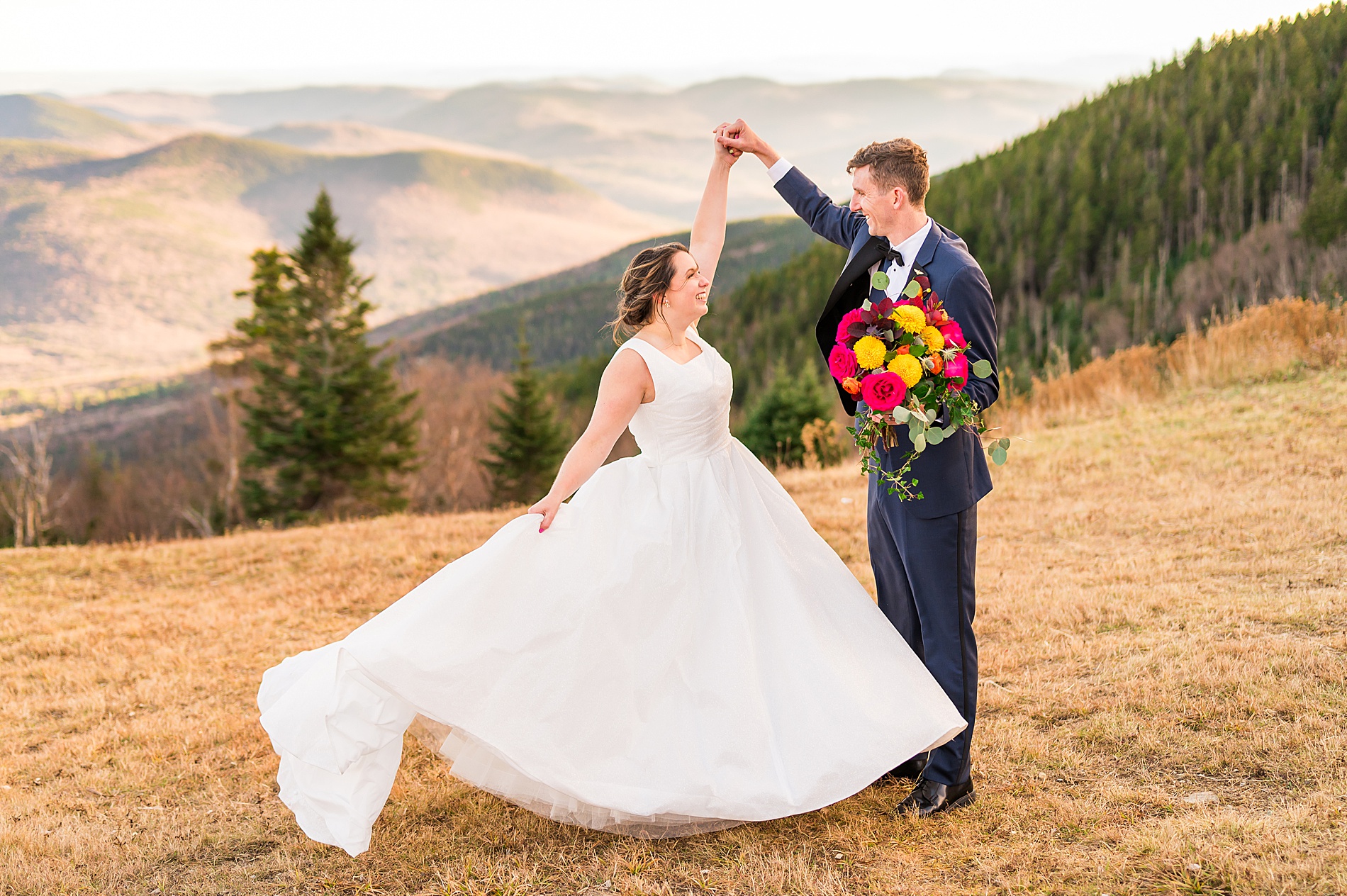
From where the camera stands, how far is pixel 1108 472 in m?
9.80

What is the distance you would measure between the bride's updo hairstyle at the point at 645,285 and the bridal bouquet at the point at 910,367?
38.7 inches

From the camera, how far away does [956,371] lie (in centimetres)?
336

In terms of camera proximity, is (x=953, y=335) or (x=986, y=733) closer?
(x=953, y=335)

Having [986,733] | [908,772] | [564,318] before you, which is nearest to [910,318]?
[908,772]

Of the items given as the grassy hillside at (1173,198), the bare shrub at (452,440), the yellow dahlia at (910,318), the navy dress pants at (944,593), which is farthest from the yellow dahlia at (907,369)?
the bare shrub at (452,440)

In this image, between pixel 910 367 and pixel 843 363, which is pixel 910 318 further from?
pixel 843 363

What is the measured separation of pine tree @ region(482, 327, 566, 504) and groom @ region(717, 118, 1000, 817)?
38.4 m

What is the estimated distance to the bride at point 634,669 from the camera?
11.9ft

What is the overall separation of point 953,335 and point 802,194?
1629 millimetres

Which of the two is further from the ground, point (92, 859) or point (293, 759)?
point (293, 759)

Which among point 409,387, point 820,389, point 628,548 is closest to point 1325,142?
point 820,389

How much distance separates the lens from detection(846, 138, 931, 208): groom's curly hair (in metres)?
3.75

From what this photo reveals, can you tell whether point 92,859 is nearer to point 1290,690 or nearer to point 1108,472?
point 1290,690

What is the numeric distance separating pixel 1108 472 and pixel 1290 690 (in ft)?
18.2
